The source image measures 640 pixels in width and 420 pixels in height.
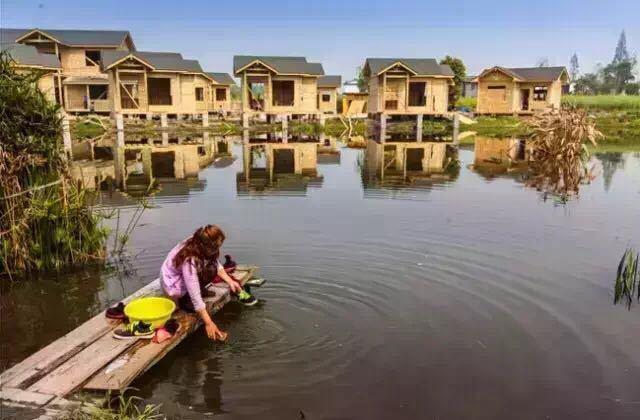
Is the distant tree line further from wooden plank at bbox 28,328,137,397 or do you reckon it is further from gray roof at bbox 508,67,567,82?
wooden plank at bbox 28,328,137,397

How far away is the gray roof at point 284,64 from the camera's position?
36.8 meters

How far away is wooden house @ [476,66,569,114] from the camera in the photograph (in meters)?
44.1

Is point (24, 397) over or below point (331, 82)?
below

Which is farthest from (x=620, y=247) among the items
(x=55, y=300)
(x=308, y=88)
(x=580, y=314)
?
(x=308, y=88)

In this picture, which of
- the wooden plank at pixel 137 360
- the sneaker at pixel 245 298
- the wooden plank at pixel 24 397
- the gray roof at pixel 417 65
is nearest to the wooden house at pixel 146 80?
the gray roof at pixel 417 65

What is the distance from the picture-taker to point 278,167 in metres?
21.0

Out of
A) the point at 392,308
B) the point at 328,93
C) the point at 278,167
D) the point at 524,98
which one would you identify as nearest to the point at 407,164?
the point at 278,167

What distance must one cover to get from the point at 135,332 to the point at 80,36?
141 ft

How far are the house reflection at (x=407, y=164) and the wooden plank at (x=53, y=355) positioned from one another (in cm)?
1102

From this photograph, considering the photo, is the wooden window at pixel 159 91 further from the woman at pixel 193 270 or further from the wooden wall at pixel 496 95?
the woman at pixel 193 270

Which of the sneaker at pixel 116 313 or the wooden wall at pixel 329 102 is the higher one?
the wooden wall at pixel 329 102

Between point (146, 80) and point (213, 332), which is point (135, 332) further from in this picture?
point (146, 80)

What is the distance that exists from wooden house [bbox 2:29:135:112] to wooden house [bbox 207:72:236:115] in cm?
986

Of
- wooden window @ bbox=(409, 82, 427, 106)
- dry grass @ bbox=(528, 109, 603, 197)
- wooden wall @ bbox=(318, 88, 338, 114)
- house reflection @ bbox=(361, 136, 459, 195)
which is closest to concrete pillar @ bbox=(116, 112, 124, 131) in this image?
house reflection @ bbox=(361, 136, 459, 195)
